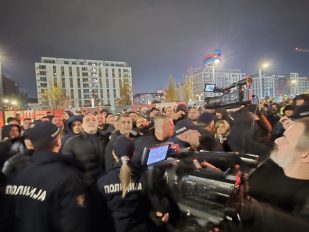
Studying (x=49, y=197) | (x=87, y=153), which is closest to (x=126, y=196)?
(x=49, y=197)

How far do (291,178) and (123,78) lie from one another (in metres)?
140

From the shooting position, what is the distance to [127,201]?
2.77 m

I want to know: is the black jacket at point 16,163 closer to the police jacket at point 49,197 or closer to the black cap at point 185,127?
the police jacket at point 49,197

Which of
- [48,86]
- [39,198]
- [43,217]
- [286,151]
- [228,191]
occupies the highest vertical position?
[48,86]

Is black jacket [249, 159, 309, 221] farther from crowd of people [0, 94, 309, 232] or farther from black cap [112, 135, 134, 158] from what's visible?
black cap [112, 135, 134, 158]

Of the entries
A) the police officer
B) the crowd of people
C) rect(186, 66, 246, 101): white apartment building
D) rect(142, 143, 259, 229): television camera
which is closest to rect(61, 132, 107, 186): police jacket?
the crowd of people

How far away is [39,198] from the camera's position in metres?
2.10

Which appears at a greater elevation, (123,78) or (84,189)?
(123,78)

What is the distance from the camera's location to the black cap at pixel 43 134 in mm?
2431

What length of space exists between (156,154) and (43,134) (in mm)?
1116

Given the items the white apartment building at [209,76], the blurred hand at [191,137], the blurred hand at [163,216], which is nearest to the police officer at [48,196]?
the blurred hand at [163,216]

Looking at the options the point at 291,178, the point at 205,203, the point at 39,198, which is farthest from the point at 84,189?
the point at 291,178

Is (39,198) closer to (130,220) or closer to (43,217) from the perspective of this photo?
(43,217)

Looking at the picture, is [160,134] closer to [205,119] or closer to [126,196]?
[126,196]
